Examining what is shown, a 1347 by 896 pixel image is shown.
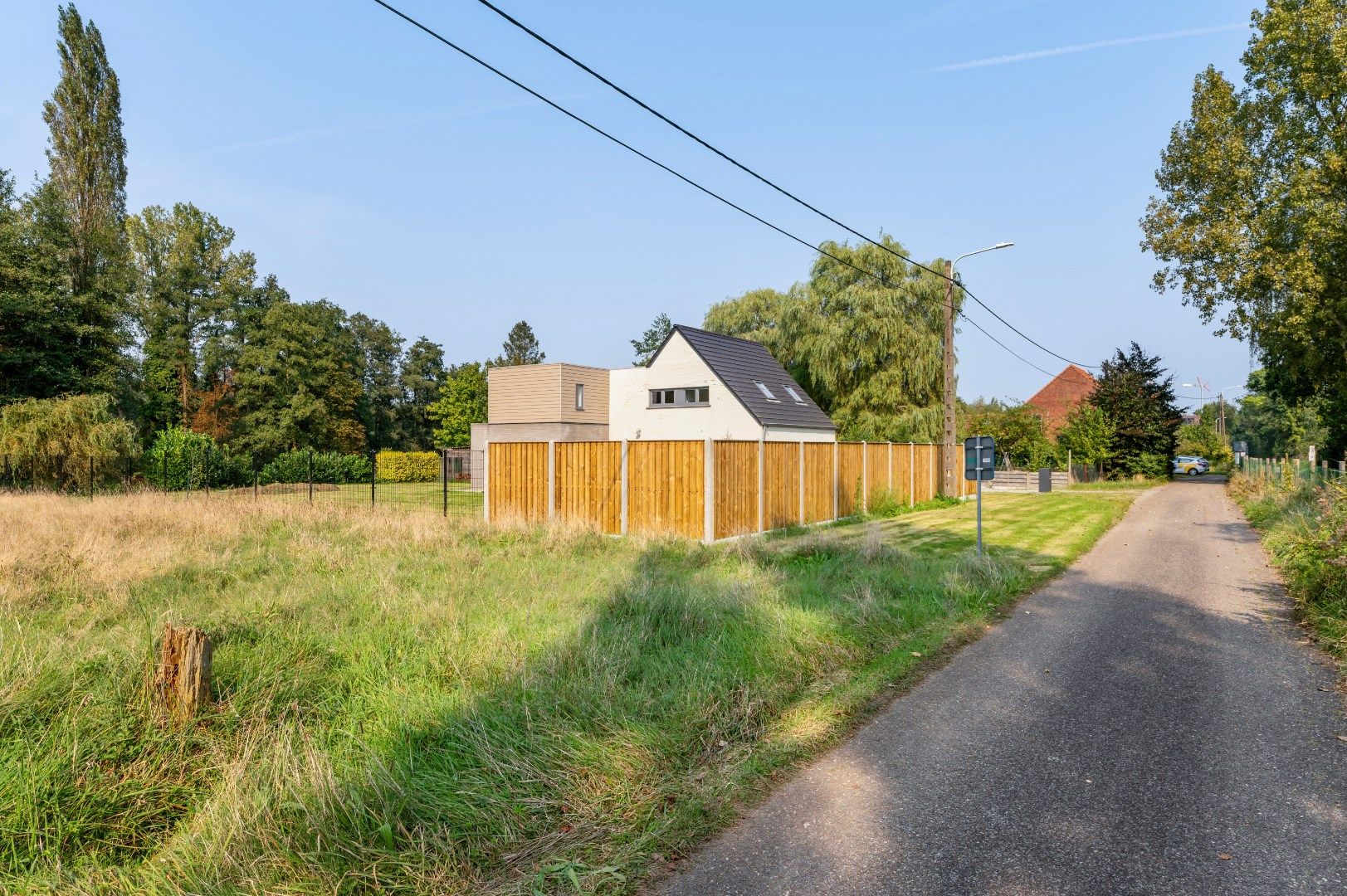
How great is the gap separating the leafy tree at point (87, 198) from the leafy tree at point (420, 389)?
32.7 meters

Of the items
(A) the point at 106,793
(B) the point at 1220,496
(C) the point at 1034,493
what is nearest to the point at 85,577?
(A) the point at 106,793

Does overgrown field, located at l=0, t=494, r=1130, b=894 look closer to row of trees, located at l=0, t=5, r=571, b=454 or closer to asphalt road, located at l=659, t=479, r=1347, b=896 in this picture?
asphalt road, located at l=659, t=479, r=1347, b=896

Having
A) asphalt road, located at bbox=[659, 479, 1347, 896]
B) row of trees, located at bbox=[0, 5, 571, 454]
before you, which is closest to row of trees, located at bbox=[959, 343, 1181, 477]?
asphalt road, located at bbox=[659, 479, 1347, 896]

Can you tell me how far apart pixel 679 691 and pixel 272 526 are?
11271 mm

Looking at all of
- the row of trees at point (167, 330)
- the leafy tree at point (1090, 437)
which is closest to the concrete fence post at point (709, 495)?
the row of trees at point (167, 330)

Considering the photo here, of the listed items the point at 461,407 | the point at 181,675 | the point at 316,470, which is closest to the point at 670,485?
the point at 181,675

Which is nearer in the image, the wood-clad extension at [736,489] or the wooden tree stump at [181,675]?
the wooden tree stump at [181,675]

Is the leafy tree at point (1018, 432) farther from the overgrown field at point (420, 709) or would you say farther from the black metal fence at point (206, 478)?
the overgrown field at point (420, 709)

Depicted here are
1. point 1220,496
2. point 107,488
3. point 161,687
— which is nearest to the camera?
point 161,687

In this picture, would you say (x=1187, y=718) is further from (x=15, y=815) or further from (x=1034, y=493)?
(x=1034, y=493)

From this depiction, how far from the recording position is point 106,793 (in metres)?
3.59

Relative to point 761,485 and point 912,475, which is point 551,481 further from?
point 912,475

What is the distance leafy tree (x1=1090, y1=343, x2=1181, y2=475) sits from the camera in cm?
3744

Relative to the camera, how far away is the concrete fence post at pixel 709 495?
13484 millimetres
